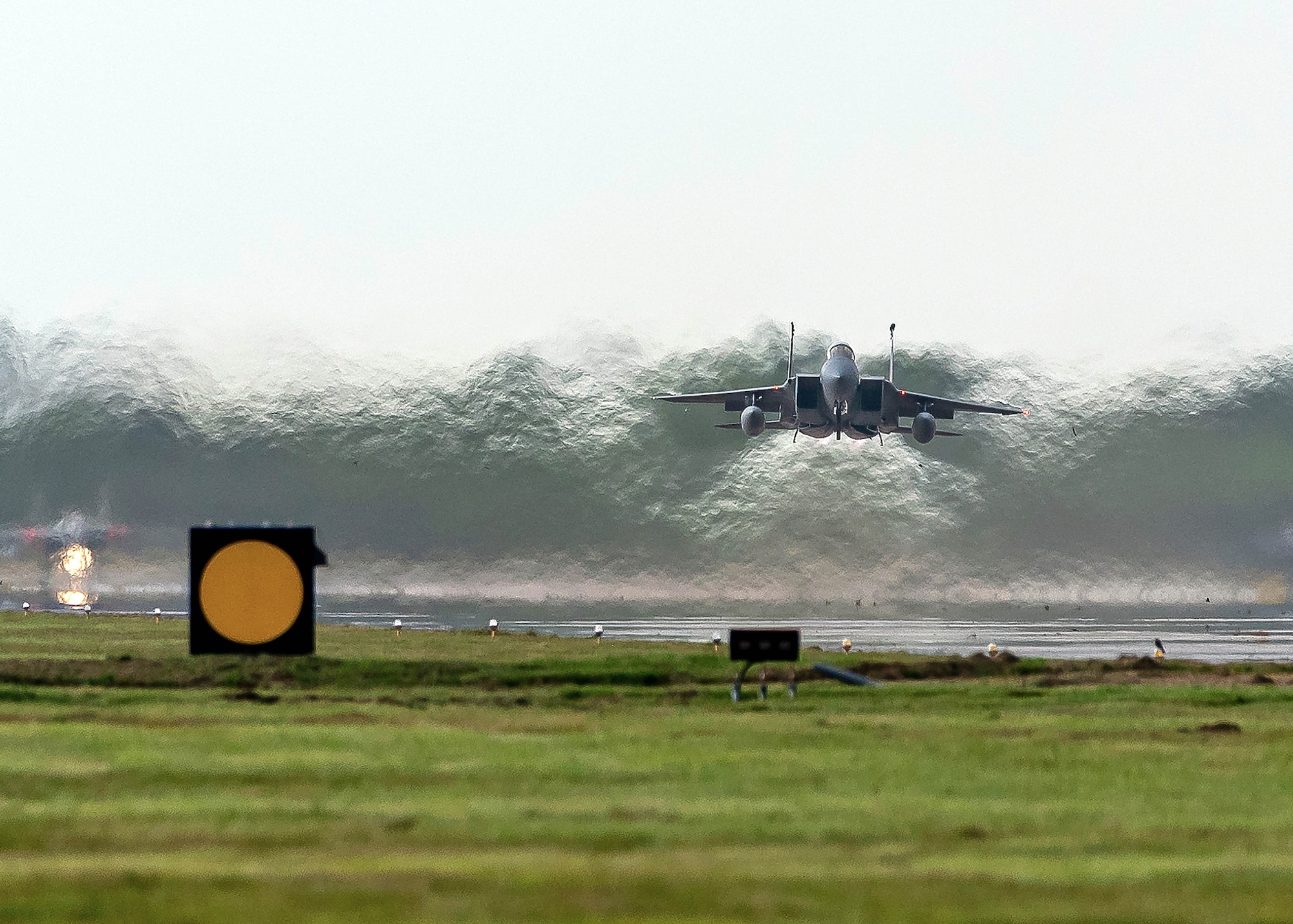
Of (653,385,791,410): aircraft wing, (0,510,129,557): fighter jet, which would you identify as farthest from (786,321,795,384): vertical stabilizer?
(0,510,129,557): fighter jet

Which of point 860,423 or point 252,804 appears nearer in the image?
point 252,804

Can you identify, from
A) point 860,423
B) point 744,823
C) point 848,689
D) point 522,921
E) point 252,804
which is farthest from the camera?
point 860,423

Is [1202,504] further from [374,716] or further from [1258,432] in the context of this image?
[374,716]

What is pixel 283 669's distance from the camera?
47844mm

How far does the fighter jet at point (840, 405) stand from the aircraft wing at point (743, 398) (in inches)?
1.5

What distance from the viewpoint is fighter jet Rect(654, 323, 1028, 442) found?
94625 mm

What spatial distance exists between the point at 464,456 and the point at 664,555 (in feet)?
45.2

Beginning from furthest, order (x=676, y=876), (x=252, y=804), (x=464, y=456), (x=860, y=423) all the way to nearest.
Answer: (x=464, y=456) → (x=860, y=423) → (x=252, y=804) → (x=676, y=876)

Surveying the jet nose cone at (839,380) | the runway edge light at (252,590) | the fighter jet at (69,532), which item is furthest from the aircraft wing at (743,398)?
the runway edge light at (252,590)

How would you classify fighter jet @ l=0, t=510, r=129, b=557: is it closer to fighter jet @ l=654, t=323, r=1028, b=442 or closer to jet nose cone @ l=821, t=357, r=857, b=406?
fighter jet @ l=654, t=323, r=1028, b=442

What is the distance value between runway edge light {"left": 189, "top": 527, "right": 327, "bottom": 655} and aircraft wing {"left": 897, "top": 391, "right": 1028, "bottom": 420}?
80079mm

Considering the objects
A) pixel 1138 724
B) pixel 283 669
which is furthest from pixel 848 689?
pixel 283 669

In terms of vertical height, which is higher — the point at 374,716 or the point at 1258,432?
the point at 1258,432

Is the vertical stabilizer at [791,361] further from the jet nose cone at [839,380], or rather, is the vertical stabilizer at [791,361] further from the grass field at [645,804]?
the grass field at [645,804]
